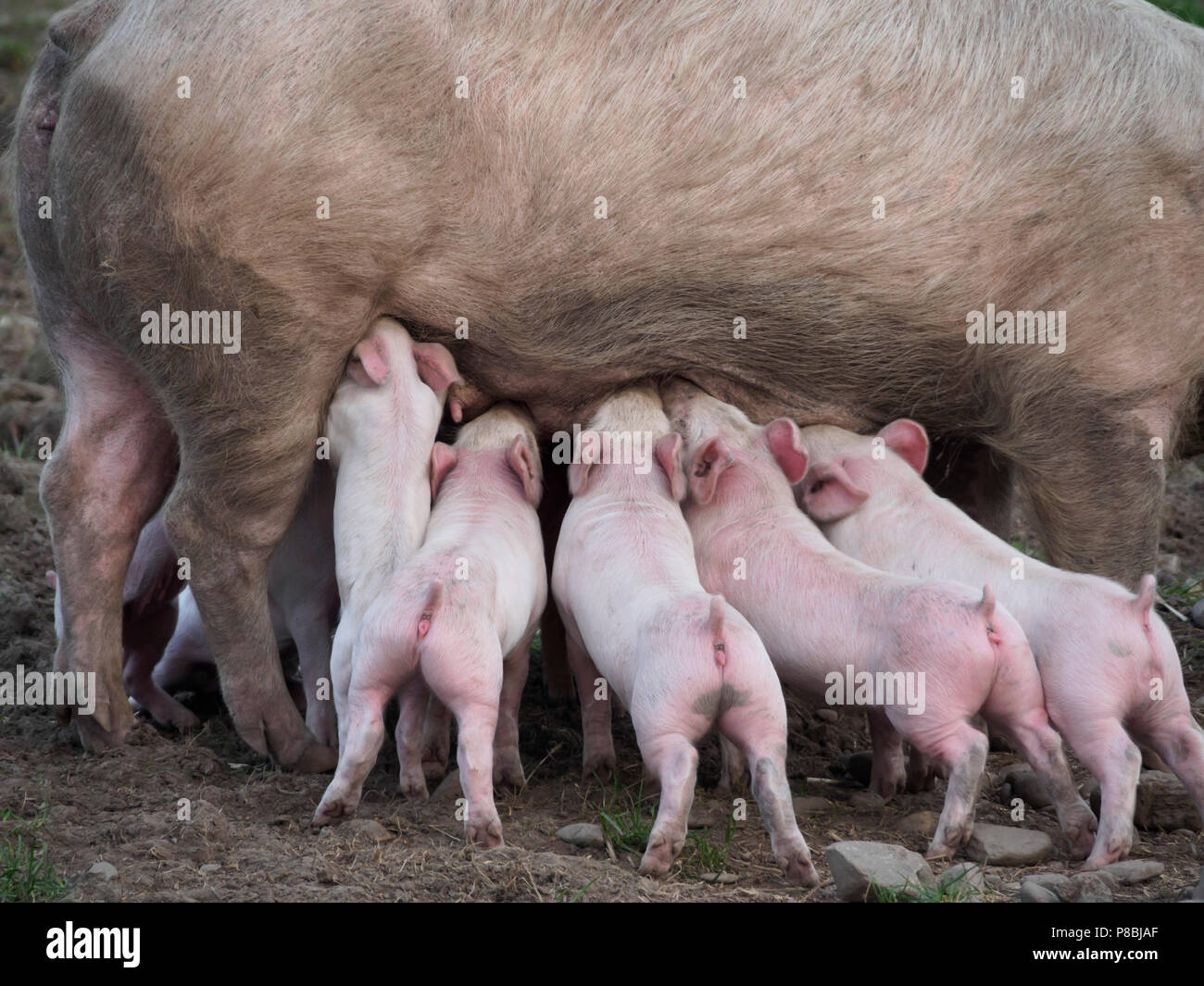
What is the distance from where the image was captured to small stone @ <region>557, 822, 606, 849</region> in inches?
123

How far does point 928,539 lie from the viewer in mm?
3580

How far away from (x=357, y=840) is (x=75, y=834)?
0.65m

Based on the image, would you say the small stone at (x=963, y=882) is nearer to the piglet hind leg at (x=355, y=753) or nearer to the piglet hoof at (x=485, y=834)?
the piglet hoof at (x=485, y=834)

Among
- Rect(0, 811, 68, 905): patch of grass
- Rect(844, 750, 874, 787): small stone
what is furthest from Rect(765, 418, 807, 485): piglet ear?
Rect(0, 811, 68, 905): patch of grass

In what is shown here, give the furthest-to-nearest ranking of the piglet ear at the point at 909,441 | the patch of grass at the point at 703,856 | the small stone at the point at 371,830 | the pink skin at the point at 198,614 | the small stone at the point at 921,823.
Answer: the pink skin at the point at 198,614
the piglet ear at the point at 909,441
the small stone at the point at 921,823
the small stone at the point at 371,830
the patch of grass at the point at 703,856

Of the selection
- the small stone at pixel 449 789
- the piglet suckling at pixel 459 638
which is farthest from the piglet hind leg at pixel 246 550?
the small stone at pixel 449 789

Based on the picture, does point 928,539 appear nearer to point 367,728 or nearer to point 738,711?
point 738,711

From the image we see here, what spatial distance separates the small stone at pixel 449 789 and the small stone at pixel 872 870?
0.95 m

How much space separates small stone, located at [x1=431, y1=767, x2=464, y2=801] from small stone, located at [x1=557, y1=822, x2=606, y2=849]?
13.0 inches

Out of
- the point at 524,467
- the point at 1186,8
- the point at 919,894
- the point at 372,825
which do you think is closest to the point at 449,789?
the point at 372,825

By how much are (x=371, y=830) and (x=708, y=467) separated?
1.22 m

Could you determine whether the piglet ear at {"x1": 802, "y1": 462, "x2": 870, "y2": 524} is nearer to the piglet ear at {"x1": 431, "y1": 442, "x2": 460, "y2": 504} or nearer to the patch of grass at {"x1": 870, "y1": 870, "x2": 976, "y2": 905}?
the piglet ear at {"x1": 431, "y1": 442, "x2": 460, "y2": 504}

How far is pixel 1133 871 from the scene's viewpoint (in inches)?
118

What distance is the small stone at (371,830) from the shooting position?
306cm
